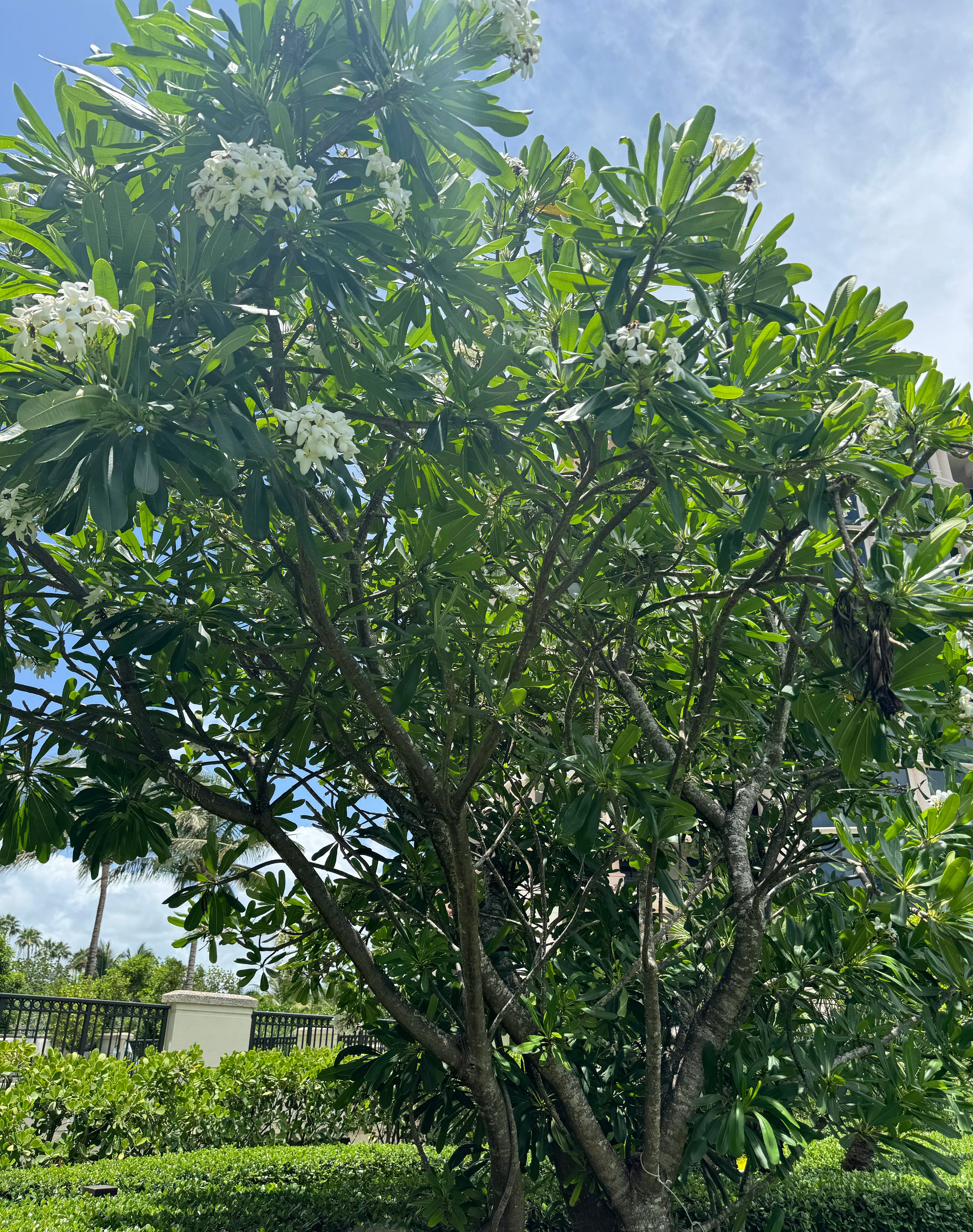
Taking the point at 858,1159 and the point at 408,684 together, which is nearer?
the point at 408,684

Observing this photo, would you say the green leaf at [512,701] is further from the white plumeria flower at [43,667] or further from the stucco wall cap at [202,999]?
the stucco wall cap at [202,999]

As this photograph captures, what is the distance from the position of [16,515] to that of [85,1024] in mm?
10685

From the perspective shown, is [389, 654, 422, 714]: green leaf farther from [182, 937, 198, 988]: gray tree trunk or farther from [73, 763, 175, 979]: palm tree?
[182, 937, 198, 988]: gray tree trunk

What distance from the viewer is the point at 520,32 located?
224 cm

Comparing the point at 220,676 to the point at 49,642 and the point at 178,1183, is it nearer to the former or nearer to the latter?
the point at 49,642

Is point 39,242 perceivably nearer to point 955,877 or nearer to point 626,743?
point 626,743

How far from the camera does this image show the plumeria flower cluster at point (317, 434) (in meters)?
2.17

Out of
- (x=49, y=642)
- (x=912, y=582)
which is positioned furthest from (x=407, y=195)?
(x=49, y=642)

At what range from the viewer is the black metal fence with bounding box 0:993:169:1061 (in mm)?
10328

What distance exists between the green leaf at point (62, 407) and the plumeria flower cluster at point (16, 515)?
0.68m

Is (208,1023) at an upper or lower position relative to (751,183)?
lower

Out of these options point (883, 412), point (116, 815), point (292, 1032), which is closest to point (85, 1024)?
point (292, 1032)

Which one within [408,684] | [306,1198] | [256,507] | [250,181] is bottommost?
[306,1198]

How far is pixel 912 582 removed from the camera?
249 centimetres
